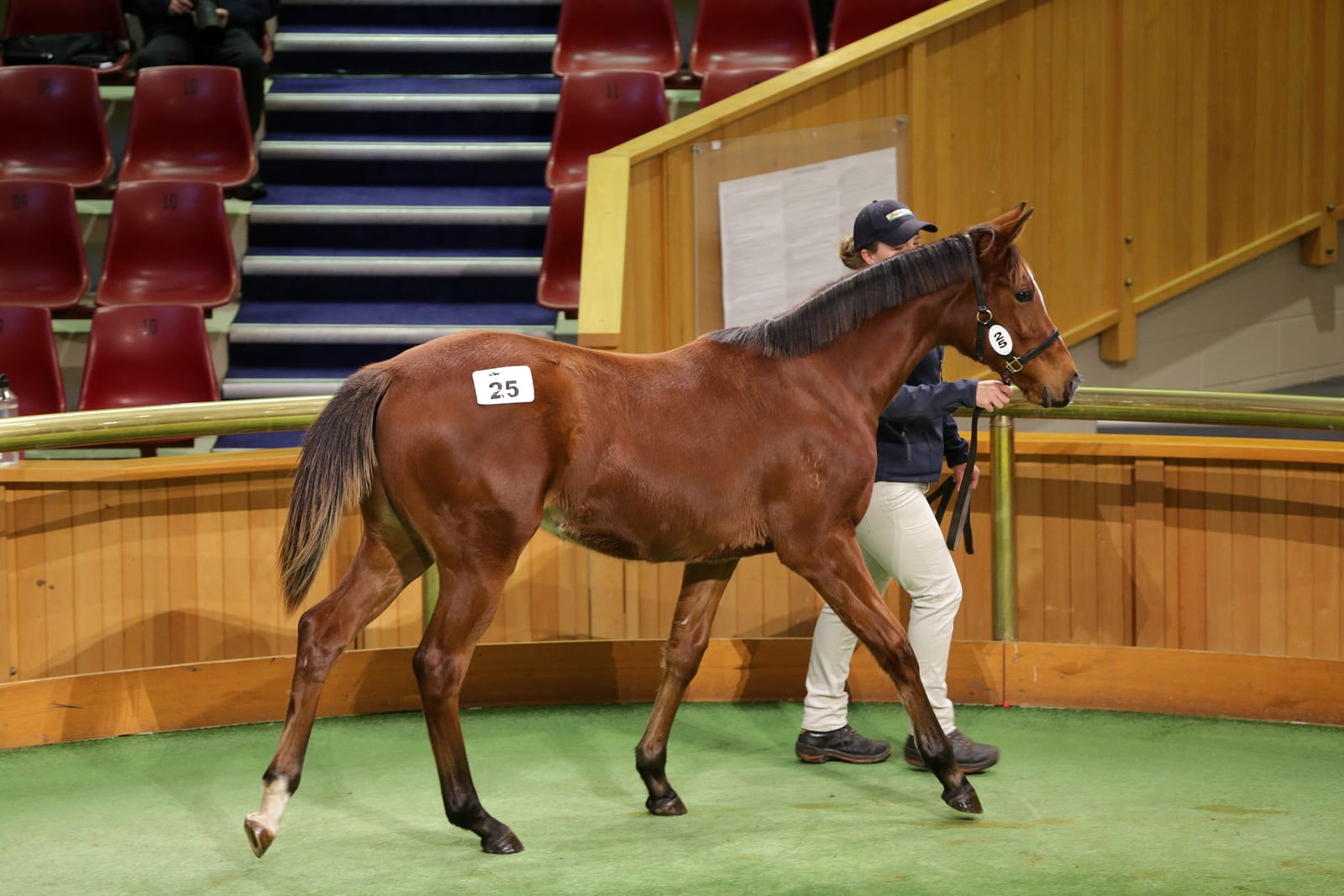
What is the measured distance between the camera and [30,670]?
5195mm

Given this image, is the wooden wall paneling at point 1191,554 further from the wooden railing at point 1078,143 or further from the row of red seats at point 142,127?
the row of red seats at point 142,127

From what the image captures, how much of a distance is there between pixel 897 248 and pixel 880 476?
0.71 metres

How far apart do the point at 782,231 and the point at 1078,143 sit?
1758 mm

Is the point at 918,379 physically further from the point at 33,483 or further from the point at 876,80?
the point at 33,483

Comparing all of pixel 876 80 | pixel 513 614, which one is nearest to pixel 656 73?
pixel 876 80

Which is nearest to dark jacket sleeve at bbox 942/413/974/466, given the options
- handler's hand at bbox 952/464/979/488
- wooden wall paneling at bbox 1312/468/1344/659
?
handler's hand at bbox 952/464/979/488

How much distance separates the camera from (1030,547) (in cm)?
567

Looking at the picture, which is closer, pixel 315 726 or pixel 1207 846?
pixel 1207 846

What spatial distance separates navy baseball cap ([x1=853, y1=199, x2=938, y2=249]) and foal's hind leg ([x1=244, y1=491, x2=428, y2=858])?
5.56 feet

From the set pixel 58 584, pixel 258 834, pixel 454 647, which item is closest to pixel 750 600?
pixel 454 647

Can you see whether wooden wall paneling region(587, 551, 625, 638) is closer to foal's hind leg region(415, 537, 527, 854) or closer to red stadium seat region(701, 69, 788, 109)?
foal's hind leg region(415, 537, 527, 854)

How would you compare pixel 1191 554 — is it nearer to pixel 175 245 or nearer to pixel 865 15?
pixel 865 15

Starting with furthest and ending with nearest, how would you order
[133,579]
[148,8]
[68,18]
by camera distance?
1. [68,18]
2. [148,8]
3. [133,579]

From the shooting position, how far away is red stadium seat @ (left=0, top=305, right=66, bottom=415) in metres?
7.59
